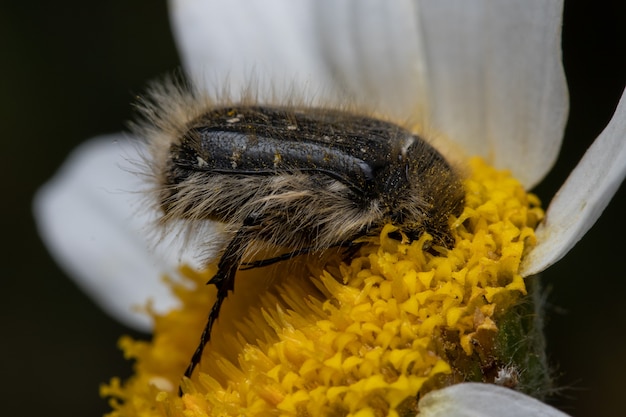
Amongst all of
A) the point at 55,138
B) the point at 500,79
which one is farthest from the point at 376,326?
→ the point at 55,138

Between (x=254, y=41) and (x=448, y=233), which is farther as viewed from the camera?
(x=254, y=41)

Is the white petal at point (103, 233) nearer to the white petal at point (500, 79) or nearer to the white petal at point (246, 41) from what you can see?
the white petal at point (246, 41)

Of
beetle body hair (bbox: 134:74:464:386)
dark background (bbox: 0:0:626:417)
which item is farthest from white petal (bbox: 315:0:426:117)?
dark background (bbox: 0:0:626:417)

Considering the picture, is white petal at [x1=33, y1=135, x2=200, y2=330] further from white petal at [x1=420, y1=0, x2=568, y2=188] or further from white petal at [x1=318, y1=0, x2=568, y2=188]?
white petal at [x1=420, y1=0, x2=568, y2=188]

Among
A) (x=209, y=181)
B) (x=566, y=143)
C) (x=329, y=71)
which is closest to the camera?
(x=209, y=181)

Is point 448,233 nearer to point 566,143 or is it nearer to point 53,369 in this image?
point 566,143

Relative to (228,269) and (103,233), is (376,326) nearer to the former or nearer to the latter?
(228,269)

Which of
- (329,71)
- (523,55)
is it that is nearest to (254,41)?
(329,71)
